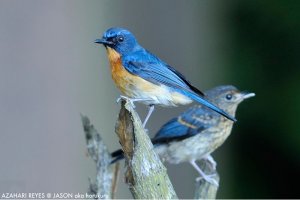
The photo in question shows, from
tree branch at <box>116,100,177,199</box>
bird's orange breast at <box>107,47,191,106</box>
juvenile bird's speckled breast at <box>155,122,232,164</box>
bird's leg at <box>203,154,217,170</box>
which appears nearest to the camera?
tree branch at <box>116,100,177,199</box>

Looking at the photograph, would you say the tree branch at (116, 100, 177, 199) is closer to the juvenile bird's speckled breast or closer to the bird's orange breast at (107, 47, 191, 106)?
the bird's orange breast at (107, 47, 191, 106)

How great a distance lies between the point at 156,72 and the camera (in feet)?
13.4

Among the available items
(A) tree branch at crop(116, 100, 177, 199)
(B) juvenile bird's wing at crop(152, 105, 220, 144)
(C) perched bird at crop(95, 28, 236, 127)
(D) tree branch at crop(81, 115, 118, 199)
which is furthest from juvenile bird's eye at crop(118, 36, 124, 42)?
(A) tree branch at crop(116, 100, 177, 199)

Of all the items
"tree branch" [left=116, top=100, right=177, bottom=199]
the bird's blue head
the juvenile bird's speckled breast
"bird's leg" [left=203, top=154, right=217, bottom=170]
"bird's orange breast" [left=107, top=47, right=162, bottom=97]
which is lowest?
"tree branch" [left=116, top=100, right=177, bottom=199]

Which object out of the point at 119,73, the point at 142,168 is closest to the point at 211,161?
the point at 119,73

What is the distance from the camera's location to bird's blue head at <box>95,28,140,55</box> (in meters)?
4.14

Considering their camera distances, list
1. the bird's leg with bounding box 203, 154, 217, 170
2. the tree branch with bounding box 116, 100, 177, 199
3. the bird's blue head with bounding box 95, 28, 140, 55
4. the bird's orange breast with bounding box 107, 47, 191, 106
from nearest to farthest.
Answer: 1. the tree branch with bounding box 116, 100, 177, 199
2. the bird's orange breast with bounding box 107, 47, 191, 106
3. the bird's blue head with bounding box 95, 28, 140, 55
4. the bird's leg with bounding box 203, 154, 217, 170

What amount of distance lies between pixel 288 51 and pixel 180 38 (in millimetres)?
1235

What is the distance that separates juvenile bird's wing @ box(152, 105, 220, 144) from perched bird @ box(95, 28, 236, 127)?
2.85ft

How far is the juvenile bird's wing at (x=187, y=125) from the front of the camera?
4949 millimetres

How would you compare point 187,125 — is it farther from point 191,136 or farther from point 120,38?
point 120,38

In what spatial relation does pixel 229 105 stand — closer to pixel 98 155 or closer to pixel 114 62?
pixel 114 62

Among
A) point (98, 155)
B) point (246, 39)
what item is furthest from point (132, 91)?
point (246, 39)

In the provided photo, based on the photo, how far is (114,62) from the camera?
4223mm
